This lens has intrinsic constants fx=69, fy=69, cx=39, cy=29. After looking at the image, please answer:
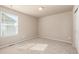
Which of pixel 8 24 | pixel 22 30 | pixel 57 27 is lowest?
pixel 22 30

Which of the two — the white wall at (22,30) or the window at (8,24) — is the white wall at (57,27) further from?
the window at (8,24)

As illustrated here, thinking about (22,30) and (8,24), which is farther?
(22,30)

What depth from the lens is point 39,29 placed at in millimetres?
6211

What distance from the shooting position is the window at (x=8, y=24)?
312 centimetres

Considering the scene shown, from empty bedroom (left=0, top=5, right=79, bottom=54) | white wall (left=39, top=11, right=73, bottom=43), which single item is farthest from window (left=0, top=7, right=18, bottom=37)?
white wall (left=39, top=11, right=73, bottom=43)

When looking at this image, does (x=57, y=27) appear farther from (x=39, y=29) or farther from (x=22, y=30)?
(x=22, y=30)

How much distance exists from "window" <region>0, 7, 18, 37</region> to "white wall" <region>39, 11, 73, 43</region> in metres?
2.50

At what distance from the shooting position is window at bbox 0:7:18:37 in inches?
123

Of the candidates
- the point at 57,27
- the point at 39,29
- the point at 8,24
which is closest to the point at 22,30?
the point at 8,24

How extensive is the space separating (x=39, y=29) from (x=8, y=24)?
315 centimetres

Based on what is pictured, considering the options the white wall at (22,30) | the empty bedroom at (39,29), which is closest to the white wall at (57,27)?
the empty bedroom at (39,29)

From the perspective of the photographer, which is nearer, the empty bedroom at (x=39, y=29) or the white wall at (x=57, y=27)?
the empty bedroom at (x=39, y=29)
